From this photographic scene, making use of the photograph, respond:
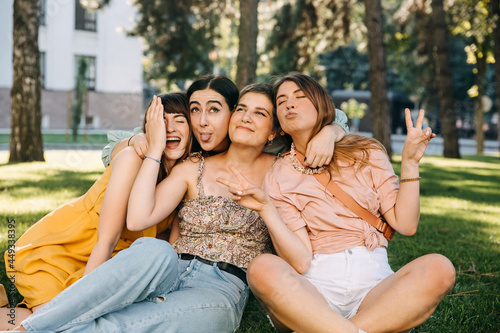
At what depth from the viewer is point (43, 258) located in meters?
2.92

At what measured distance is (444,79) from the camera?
1652 centimetres

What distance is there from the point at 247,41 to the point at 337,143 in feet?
23.6

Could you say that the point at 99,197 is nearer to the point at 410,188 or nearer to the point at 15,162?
the point at 410,188

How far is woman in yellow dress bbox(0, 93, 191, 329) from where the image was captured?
2855mm

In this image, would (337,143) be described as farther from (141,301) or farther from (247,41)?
(247,41)

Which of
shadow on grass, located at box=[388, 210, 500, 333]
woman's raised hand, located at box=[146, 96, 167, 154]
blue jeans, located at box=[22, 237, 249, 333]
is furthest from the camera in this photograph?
shadow on grass, located at box=[388, 210, 500, 333]

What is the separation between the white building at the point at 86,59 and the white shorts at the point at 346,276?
2292cm

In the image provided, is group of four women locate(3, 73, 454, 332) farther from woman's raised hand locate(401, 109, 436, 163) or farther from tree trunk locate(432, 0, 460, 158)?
tree trunk locate(432, 0, 460, 158)

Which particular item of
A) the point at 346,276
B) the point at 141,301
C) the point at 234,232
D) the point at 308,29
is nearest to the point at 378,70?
the point at 308,29

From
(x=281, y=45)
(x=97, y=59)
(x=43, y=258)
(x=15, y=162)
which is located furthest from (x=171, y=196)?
(x=97, y=59)

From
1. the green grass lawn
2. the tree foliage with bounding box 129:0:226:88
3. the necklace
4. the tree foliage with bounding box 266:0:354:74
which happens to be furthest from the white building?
the necklace

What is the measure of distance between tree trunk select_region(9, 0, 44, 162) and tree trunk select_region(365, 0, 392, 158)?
7.42 metres

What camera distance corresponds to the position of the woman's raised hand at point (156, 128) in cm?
294

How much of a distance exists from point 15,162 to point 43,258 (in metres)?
8.19
